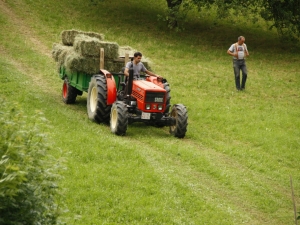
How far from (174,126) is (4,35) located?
1545 centimetres

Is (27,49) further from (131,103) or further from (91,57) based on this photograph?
(131,103)

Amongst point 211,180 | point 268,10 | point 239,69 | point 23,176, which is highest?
point 268,10

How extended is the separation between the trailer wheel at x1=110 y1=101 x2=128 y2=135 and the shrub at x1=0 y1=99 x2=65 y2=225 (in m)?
8.32

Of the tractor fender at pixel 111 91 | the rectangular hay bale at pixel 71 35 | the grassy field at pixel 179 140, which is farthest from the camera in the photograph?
the rectangular hay bale at pixel 71 35

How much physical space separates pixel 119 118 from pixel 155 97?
1150mm

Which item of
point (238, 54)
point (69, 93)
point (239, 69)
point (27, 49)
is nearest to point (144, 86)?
point (69, 93)

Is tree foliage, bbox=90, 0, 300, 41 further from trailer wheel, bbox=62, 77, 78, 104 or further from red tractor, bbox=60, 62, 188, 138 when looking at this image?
red tractor, bbox=60, 62, 188, 138

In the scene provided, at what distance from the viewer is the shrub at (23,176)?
19.3 ft

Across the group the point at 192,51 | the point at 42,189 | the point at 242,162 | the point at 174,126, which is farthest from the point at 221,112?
the point at 42,189

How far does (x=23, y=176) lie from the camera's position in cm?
597

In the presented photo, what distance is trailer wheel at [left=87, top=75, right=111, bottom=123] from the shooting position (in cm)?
1627

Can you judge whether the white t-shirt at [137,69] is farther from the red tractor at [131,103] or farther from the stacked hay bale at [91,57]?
the stacked hay bale at [91,57]

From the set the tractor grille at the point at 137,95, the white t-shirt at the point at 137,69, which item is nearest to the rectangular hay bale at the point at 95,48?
the white t-shirt at the point at 137,69

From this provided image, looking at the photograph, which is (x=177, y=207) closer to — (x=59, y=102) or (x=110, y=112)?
(x=110, y=112)
